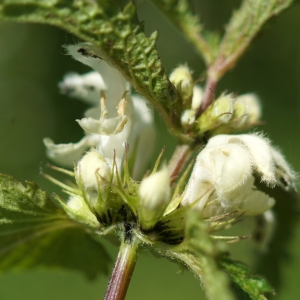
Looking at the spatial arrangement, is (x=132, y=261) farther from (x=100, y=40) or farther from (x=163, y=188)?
(x=100, y=40)

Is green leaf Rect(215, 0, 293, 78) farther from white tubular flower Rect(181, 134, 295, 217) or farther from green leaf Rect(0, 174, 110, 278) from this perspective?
green leaf Rect(0, 174, 110, 278)

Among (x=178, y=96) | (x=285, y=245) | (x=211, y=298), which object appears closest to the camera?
(x=211, y=298)

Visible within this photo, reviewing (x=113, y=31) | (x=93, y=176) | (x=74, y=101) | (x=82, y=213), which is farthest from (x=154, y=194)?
(x=74, y=101)

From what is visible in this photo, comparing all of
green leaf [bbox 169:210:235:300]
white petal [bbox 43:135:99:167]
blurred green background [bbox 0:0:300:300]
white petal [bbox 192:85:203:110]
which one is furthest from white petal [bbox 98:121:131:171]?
blurred green background [bbox 0:0:300:300]

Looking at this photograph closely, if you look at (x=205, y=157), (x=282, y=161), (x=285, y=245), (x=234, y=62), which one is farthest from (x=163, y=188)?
(x=285, y=245)

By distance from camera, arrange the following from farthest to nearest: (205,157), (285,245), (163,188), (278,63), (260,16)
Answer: (278,63), (285,245), (260,16), (205,157), (163,188)

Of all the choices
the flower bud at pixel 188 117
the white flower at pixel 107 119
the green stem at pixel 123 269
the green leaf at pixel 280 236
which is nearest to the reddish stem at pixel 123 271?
the green stem at pixel 123 269

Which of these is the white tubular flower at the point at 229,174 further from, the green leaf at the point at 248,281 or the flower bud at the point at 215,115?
the green leaf at the point at 248,281

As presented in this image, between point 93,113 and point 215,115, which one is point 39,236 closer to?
point 93,113
